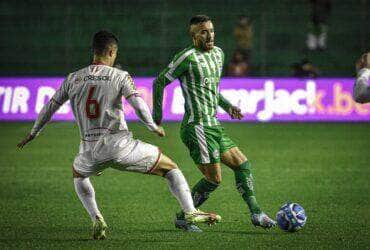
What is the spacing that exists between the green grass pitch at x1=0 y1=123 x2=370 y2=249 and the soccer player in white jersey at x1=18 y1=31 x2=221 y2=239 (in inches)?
18.0

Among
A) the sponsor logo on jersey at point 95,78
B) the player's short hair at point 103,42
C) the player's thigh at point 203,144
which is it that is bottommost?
the player's thigh at point 203,144

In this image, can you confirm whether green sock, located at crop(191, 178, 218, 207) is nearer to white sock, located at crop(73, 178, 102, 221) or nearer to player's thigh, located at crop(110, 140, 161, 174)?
player's thigh, located at crop(110, 140, 161, 174)

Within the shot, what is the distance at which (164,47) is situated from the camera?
1038 inches

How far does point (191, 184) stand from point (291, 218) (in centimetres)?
399

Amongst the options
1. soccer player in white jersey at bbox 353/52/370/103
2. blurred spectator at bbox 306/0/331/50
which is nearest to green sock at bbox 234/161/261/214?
soccer player in white jersey at bbox 353/52/370/103

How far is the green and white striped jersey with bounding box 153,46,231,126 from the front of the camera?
364 inches

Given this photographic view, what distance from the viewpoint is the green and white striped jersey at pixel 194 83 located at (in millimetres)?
9250

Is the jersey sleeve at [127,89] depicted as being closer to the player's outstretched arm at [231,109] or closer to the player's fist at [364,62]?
the player's outstretched arm at [231,109]

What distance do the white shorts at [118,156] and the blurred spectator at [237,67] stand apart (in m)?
16.3

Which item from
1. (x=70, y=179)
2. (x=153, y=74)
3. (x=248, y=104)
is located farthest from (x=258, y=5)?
(x=70, y=179)

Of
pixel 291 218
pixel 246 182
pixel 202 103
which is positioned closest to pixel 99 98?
pixel 202 103

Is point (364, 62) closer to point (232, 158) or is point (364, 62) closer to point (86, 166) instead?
point (232, 158)

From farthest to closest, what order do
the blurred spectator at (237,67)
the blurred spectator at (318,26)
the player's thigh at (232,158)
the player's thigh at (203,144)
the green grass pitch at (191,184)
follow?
1. the blurred spectator at (318,26)
2. the blurred spectator at (237,67)
3. the player's thigh at (232,158)
4. the player's thigh at (203,144)
5. the green grass pitch at (191,184)

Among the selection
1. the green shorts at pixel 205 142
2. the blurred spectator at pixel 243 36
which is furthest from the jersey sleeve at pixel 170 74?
the blurred spectator at pixel 243 36
